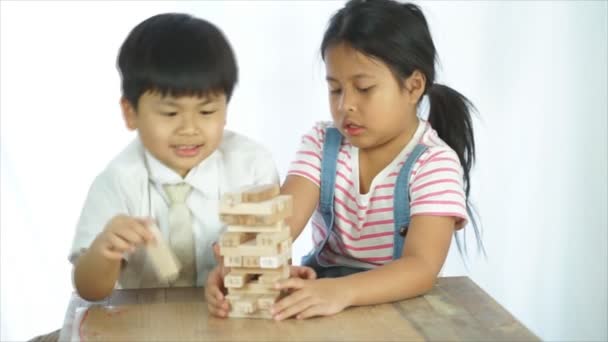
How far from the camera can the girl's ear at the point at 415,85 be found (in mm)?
1678

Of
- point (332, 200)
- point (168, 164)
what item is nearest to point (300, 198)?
point (332, 200)

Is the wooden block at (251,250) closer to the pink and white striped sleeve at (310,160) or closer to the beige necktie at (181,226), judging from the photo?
the beige necktie at (181,226)

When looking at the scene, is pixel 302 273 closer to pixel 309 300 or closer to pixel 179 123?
pixel 309 300

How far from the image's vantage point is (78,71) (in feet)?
7.61

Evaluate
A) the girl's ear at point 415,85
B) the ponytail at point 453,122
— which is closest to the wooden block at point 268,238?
the girl's ear at point 415,85

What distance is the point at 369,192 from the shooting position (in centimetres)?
172

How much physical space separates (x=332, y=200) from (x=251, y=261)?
0.42m

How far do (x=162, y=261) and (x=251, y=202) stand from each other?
150 mm

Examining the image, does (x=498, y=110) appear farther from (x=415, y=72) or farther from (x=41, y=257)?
(x=41, y=257)

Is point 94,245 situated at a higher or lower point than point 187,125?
lower

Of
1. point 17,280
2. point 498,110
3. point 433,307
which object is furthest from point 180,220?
point 498,110

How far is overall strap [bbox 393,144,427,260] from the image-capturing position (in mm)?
1662

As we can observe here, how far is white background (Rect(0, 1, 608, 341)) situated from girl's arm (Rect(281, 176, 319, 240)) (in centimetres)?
62

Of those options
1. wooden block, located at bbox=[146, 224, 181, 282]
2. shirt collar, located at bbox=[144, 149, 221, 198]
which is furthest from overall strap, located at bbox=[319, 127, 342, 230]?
wooden block, located at bbox=[146, 224, 181, 282]
